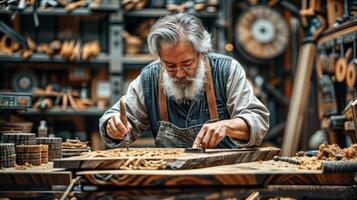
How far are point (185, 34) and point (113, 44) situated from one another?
4376 millimetres

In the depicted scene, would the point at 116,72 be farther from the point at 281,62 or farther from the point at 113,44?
the point at 281,62

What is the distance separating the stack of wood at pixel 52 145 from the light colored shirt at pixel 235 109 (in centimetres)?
61

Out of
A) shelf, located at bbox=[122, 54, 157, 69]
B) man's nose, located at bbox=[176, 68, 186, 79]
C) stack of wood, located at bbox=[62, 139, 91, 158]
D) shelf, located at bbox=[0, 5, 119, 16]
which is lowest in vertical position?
stack of wood, located at bbox=[62, 139, 91, 158]

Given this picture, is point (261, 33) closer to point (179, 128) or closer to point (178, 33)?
point (179, 128)

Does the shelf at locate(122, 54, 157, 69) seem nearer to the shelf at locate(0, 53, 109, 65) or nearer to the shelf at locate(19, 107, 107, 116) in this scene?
the shelf at locate(0, 53, 109, 65)

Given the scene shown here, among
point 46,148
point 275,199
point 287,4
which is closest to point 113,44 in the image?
point 287,4

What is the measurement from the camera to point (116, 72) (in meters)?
8.59

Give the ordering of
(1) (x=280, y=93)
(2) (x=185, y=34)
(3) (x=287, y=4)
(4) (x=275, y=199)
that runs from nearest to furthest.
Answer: (4) (x=275, y=199)
(2) (x=185, y=34)
(3) (x=287, y=4)
(1) (x=280, y=93)

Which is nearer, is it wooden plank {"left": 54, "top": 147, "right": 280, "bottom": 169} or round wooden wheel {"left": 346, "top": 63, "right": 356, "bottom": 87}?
wooden plank {"left": 54, "top": 147, "right": 280, "bottom": 169}

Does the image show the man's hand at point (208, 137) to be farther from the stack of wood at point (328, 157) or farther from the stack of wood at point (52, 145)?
the stack of wood at point (52, 145)

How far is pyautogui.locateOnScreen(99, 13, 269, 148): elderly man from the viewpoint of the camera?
4.29 metres

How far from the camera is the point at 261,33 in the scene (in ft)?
32.0

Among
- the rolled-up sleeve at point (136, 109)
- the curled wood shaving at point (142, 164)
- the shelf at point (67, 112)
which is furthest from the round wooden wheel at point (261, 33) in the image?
the curled wood shaving at point (142, 164)

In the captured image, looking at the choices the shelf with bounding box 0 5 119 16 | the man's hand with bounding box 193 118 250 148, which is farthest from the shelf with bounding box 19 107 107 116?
the man's hand with bounding box 193 118 250 148
